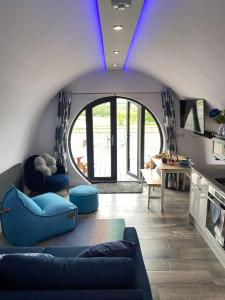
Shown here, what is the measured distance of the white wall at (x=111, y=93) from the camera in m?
5.12

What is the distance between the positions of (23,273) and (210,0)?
7.02ft

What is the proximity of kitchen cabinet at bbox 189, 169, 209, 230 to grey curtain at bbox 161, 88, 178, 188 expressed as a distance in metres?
1.60

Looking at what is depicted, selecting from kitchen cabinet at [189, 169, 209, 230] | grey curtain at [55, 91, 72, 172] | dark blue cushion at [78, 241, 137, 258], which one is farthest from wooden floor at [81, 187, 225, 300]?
grey curtain at [55, 91, 72, 172]

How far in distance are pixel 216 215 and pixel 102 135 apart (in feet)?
11.4

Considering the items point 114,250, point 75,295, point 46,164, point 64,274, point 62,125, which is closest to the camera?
point 75,295

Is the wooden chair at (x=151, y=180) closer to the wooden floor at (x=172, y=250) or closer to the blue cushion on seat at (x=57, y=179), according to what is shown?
the wooden floor at (x=172, y=250)

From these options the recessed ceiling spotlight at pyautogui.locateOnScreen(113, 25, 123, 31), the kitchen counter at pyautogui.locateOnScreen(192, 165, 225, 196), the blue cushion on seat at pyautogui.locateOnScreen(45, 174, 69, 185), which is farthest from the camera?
the blue cushion on seat at pyautogui.locateOnScreen(45, 174, 69, 185)

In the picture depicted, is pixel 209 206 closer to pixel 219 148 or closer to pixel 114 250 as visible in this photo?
pixel 219 148

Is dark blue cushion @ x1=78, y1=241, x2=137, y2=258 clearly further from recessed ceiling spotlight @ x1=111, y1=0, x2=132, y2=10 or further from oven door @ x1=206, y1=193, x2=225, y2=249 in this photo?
recessed ceiling spotlight @ x1=111, y1=0, x2=132, y2=10

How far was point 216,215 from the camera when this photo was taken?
267 centimetres

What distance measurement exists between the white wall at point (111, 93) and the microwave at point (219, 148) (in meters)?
1.06

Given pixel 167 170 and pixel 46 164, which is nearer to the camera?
pixel 167 170

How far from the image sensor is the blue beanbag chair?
116 inches

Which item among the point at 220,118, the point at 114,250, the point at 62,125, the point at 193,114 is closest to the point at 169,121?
the point at 193,114
